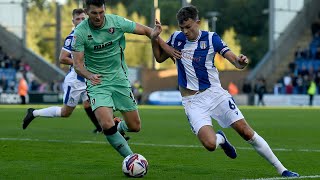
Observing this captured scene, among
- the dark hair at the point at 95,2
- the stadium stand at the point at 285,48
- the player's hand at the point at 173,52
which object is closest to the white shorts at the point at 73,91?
the player's hand at the point at 173,52

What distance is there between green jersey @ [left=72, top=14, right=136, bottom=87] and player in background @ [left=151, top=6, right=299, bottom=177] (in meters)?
0.52

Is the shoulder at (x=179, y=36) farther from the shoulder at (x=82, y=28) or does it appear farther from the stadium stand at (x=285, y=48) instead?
the stadium stand at (x=285, y=48)

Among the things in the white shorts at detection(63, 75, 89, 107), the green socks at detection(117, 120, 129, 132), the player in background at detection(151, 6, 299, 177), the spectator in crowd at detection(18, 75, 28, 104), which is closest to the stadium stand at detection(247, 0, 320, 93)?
the spectator in crowd at detection(18, 75, 28, 104)

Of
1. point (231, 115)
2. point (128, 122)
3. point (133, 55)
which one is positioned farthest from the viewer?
point (133, 55)

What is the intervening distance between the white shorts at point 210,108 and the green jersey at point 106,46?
3.34ft

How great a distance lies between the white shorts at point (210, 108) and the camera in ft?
34.8

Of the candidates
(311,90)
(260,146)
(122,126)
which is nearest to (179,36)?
(260,146)

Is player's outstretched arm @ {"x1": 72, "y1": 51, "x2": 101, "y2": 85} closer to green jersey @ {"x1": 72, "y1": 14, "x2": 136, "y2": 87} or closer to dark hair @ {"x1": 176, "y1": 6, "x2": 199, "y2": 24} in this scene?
green jersey @ {"x1": 72, "y1": 14, "x2": 136, "y2": 87}

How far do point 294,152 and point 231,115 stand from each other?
3.99m

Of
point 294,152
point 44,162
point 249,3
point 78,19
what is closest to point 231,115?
point 44,162

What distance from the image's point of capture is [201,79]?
10.8 m

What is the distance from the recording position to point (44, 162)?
12.0m

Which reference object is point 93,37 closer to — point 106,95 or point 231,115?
point 106,95

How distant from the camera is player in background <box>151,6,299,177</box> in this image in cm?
1055
